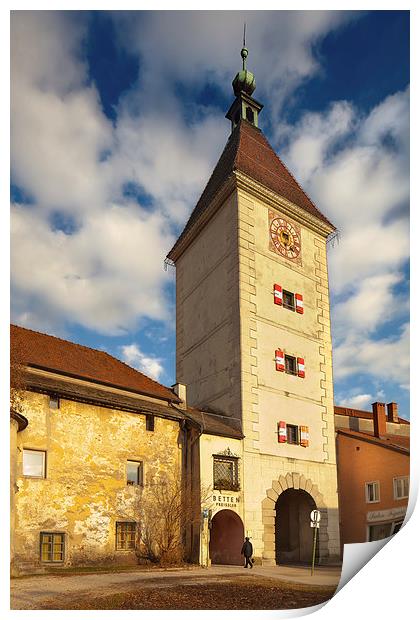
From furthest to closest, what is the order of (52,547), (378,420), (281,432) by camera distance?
(378,420)
(281,432)
(52,547)

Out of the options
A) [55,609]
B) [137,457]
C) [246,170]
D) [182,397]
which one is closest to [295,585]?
[55,609]

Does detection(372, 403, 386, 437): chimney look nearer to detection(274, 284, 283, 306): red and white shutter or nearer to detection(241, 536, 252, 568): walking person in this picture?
detection(274, 284, 283, 306): red and white shutter

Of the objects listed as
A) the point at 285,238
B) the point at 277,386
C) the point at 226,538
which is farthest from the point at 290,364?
the point at 226,538

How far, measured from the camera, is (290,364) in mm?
22828

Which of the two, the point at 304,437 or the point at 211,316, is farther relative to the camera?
the point at 211,316

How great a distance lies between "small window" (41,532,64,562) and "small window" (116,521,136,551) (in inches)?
66.8

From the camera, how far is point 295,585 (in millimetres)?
12070

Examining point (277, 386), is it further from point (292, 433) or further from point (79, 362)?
point (79, 362)

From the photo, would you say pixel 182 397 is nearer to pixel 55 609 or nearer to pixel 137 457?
pixel 137 457

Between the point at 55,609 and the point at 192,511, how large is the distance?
335 inches

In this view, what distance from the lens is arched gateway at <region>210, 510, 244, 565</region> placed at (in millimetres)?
19078

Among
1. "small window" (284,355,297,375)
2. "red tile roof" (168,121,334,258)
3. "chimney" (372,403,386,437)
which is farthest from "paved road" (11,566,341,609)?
"red tile roof" (168,121,334,258)

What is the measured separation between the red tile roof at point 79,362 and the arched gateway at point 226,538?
13.3 ft

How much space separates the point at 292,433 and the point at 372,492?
3389 mm
